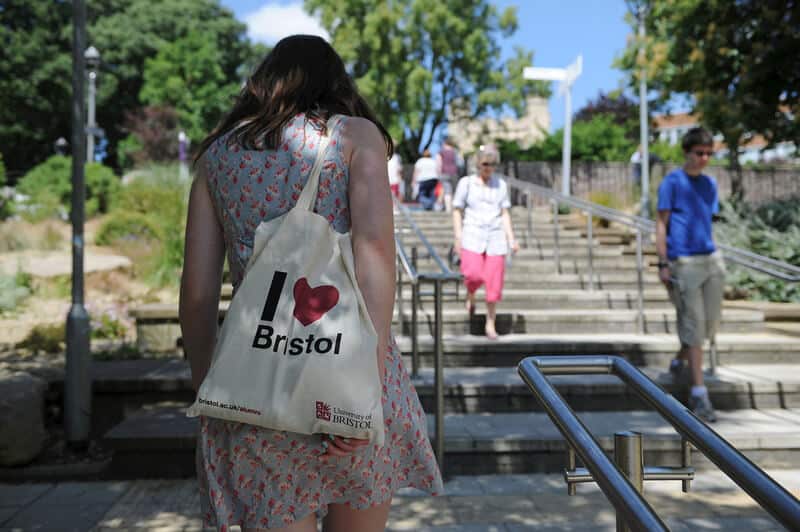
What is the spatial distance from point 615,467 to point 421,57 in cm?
3306

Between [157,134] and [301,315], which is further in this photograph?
[157,134]

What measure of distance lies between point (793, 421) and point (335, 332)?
4.46 meters

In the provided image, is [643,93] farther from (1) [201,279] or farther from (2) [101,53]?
(2) [101,53]

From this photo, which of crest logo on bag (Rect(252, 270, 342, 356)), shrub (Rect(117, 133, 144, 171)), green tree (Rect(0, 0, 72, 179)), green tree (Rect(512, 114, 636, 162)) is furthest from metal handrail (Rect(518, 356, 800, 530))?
green tree (Rect(0, 0, 72, 179))

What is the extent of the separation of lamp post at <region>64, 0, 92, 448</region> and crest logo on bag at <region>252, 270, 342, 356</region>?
146 inches

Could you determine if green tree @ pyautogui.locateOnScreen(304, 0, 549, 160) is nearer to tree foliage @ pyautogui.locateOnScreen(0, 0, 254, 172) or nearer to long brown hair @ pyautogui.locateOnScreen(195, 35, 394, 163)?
tree foliage @ pyautogui.locateOnScreen(0, 0, 254, 172)

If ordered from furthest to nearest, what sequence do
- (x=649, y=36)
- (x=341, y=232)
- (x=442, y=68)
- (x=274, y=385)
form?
1. (x=442, y=68)
2. (x=649, y=36)
3. (x=341, y=232)
4. (x=274, y=385)

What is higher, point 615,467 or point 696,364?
point 615,467

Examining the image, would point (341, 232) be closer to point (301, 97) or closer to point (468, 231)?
point (301, 97)

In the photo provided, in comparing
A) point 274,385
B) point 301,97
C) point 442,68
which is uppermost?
point 442,68

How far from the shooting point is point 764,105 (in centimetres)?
1108

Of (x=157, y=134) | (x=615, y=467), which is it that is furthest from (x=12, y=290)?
(x=157, y=134)

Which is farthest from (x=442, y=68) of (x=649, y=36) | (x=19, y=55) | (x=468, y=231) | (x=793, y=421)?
(x=793, y=421)

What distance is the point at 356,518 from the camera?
1.63 m
